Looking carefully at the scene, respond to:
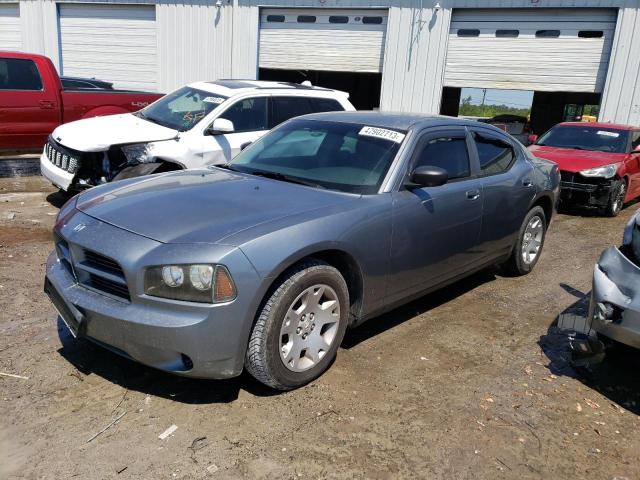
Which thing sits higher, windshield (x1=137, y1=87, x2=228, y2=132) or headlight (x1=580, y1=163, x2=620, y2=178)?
windshield (x1=137, y1=87, x2=228, y2=132)

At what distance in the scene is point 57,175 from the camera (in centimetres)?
690

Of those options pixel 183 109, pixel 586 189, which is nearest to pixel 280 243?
pixel 183 109

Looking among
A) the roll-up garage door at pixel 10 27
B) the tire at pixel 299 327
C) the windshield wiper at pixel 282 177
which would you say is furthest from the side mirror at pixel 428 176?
the roll-up garage door at pixel 10 27

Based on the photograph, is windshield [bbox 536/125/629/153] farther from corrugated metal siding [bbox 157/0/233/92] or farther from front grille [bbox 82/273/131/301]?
corrugated metal siding [bbox 157/0/233/92]

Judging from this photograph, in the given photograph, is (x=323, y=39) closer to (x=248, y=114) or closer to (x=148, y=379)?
(x=248, y=114)

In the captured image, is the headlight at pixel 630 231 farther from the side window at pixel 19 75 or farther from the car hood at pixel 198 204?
the side window at pixel 19 75

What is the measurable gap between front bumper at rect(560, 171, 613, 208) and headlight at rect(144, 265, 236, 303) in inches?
302

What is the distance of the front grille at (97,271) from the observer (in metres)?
3.00

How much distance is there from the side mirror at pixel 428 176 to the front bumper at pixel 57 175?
4636mm

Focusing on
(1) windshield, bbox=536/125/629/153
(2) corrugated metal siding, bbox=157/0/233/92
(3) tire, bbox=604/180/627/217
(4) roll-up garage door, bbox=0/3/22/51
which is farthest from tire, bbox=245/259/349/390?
(4) roll-up garage door, bbox=0/3/22/51

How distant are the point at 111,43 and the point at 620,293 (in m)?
17.7

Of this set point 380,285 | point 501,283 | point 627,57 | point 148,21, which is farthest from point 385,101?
point 380,285

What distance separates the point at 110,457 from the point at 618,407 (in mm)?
2928

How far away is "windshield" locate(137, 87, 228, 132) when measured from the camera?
7.34 m
